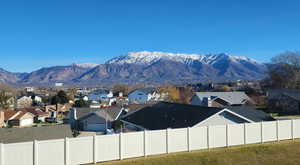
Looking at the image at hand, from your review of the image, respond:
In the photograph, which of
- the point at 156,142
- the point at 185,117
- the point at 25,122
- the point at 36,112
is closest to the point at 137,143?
the point at 156,142

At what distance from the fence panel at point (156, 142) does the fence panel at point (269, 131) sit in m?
7.15

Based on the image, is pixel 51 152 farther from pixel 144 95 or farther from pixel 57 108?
pixel 144 95

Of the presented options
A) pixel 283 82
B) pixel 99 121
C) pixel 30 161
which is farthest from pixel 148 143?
pixel 283 82

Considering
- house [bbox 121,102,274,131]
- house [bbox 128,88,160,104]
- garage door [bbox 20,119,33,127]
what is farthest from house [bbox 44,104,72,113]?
house [bbox 121,102,274,131]

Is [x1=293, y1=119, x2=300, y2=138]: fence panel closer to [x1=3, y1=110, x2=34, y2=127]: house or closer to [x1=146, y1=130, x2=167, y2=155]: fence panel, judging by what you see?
[x1=146, y1=130, x2=167, y2=155]: fence panel

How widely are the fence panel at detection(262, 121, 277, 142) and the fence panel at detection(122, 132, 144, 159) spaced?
8474mm

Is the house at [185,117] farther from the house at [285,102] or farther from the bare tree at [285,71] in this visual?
the bare tree at [285,71]

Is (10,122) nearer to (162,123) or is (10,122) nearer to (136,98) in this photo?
(162,123)

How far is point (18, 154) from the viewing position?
1155 cm

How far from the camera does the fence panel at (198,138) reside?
15.9 m

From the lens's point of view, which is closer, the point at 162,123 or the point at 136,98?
the point at 162,123

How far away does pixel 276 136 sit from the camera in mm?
18703

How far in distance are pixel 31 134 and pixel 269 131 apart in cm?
1756

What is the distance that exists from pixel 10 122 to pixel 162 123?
39.5 metres
